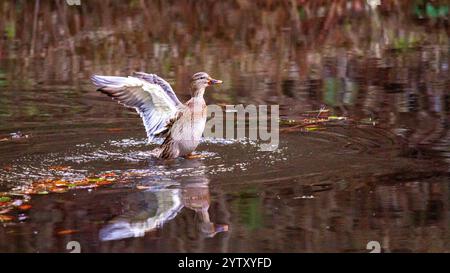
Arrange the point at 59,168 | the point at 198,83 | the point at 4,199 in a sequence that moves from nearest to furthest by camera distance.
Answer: the point at 4,199 < the point at 59,168 < the point at 198,83

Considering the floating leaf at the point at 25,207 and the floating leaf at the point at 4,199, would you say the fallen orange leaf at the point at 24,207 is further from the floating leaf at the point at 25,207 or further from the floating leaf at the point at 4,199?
the floating leaf at the point at 4,199

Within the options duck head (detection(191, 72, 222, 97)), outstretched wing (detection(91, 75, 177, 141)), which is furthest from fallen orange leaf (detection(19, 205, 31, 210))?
duck head (detection(191, 72, 222, 97))

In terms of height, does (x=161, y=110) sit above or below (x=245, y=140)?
above

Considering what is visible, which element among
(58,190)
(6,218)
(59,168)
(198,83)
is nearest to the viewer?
(6,218)

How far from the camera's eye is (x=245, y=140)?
976 cm

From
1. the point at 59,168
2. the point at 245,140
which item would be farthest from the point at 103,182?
the point at 245,140

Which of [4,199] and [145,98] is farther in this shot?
[145,98]

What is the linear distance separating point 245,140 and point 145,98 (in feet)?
3.49

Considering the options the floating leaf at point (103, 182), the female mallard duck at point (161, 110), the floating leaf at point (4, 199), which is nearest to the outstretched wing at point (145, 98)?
the female mallard duck at point (161, 110)

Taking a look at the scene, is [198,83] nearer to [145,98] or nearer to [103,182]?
[145,98]

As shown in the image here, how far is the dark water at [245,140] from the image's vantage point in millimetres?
6797

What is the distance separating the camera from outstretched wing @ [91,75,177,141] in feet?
30.2

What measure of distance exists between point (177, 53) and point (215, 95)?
322cm

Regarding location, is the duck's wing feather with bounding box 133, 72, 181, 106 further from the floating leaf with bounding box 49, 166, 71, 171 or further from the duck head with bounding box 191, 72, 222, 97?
the floating leaf with bounding box 49, 166, 71, 171
